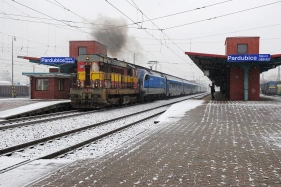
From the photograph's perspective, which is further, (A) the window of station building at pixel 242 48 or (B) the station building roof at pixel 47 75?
(A) the window of station building at pixel 242 48

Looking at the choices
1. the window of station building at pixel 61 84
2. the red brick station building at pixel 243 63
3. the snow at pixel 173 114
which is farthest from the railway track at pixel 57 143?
the window of station building at pixel 61 84

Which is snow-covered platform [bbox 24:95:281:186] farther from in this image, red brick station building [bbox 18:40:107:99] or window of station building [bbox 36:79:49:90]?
window of station building [bbox 36:79:49:90]

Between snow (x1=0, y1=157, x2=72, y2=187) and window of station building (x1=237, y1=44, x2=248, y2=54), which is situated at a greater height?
window of station building (x1=237, y1=44, x2=248, y2=54)

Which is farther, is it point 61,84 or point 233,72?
point 61,84

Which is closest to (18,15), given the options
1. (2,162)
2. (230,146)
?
(2,162)

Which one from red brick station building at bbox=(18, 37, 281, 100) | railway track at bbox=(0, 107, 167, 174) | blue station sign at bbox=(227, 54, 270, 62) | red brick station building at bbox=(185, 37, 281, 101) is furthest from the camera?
red brick station building at bbox=(18, 37, 281, 100)

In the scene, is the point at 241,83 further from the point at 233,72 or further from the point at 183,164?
the point at 183,164

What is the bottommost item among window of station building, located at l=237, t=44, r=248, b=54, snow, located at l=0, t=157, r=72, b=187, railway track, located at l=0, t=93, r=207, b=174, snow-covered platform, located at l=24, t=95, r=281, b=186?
railway track, located at l=0, t=93, r=207, b=174

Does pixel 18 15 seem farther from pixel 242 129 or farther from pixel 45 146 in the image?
pixel 242 129

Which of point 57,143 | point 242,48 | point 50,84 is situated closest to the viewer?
point 57,143

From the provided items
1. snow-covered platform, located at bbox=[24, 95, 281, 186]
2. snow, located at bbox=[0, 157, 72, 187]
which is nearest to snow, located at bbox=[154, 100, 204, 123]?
snow-covered platform, located at bbox=[24, 95, 281, 186]

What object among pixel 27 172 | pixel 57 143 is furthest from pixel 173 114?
pixel 27 172

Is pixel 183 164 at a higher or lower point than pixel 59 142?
higher

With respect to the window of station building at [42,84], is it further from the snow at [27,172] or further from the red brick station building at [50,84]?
the snow at [27,172]
